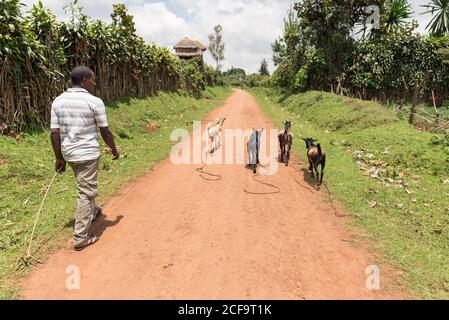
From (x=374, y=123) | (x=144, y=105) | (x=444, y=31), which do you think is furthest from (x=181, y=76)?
(x=444, y=31)

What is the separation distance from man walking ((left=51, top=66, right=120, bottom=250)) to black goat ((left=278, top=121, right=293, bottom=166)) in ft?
18.8

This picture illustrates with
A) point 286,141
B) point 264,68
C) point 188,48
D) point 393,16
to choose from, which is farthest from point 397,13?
point 264,68

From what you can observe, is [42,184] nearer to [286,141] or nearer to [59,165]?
[59,165]

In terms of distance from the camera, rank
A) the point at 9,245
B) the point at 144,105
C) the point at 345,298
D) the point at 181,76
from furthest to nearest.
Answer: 1. the point at 181,76
2. the point at 144,105
3. the point at 9,245
4. the point at 345,298

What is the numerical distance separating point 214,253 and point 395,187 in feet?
17.8

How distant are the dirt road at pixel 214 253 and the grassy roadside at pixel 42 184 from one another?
0.41m

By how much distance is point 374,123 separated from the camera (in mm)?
13406

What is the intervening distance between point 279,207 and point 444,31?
32011mm

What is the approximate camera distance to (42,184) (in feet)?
22.6

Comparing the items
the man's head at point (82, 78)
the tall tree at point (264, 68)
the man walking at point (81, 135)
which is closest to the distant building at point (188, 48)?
the tall tree at point (264, 68)

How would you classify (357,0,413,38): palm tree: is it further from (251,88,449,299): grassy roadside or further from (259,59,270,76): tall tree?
(259,59,270,76): tall tree

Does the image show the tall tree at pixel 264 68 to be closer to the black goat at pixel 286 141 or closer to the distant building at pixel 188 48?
the distant building at pixel 188 48
